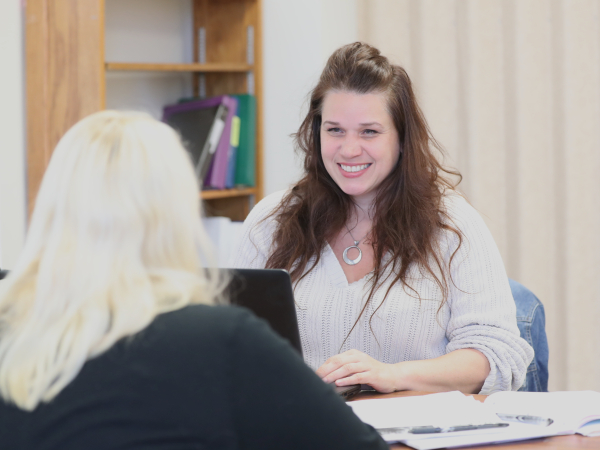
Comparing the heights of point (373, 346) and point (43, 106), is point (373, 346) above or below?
below

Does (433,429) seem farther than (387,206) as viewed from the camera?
No

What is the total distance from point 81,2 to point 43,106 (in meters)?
0.33

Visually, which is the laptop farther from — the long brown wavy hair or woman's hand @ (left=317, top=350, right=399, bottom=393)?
the long brown wavy hair

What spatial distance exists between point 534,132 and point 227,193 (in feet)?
3.84

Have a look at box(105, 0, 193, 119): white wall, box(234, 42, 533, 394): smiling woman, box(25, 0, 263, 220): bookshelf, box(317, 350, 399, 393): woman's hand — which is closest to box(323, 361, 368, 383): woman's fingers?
box(317, 350, 399, 393): woman's hand

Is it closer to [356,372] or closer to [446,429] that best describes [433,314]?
[356,372]

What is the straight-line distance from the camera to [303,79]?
2.68m

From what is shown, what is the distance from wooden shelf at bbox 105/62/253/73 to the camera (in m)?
2.24

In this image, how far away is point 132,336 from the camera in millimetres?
738

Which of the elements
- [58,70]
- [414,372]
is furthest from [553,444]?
[58,70]

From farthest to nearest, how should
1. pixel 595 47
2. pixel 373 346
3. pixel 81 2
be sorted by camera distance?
pixel 595 47
pixel 81 2
pixel 373 346

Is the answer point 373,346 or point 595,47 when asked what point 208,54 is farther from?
point 373,346

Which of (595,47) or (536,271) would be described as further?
(536,271)

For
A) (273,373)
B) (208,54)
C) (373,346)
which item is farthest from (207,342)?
(208,54)
